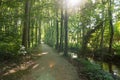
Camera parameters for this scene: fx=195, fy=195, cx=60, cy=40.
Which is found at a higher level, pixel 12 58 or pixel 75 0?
pixel 75 0

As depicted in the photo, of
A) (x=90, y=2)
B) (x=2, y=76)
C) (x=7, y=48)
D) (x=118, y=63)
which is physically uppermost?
(x=90, y=2)

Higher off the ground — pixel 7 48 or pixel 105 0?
pixel 105 0

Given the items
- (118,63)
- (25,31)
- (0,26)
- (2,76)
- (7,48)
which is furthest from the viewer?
(118,63)

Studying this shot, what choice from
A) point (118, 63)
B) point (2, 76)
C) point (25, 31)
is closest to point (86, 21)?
point (118, 63)

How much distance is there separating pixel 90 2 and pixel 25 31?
9451 mm

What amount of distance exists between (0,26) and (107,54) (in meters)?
16.0

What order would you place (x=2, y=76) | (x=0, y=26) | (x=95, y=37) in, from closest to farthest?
(x=2, y=76)
(x=0, y=26)
(x=95, y=37)

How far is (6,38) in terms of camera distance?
36.2ft

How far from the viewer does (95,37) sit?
2747cm

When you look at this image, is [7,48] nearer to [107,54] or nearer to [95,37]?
[107,54]

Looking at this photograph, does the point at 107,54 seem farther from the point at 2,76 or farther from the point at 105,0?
the point at 2,76

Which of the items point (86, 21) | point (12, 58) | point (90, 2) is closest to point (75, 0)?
point (90, 2)

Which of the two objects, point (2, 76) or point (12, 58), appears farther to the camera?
point (12, 58)

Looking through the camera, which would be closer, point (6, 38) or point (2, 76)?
point (2, 76)
